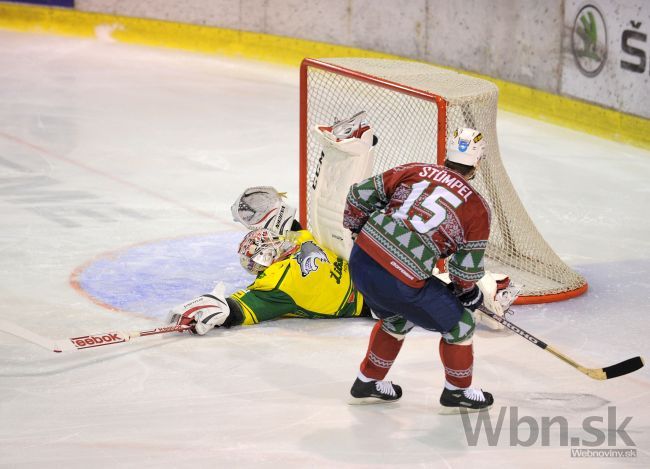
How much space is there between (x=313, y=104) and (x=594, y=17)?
2.61 m

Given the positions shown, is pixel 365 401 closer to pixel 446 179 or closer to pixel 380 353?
pixel 380 353

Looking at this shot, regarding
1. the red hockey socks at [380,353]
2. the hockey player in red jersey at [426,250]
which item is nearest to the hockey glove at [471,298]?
the hockey player in red jersey at [426,250]

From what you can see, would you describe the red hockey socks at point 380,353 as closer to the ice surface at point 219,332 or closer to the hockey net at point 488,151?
the ice surface at point 219,332

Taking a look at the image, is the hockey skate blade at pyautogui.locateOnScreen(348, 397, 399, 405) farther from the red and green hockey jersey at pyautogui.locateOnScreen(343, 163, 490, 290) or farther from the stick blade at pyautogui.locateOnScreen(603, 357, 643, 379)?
the stick blade at pyautogui.locateOnScreen(603, 357, 643, 379)

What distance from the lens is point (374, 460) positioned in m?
3.69

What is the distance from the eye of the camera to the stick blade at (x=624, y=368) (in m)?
3.96

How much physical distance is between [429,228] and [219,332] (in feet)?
4.34

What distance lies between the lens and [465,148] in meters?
3.89

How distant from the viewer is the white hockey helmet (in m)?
3.89

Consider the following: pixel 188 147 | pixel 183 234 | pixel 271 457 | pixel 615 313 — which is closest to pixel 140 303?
pixel 183 234

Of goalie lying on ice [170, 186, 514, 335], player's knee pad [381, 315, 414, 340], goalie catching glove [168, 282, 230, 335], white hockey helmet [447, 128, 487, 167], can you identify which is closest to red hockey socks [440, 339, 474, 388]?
player's knee pad [381, 315, 414, 340]

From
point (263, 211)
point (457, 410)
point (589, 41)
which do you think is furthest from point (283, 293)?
point (589, 41)

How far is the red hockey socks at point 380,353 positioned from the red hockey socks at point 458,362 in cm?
16

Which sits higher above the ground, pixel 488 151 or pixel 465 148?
pixel 465 148
